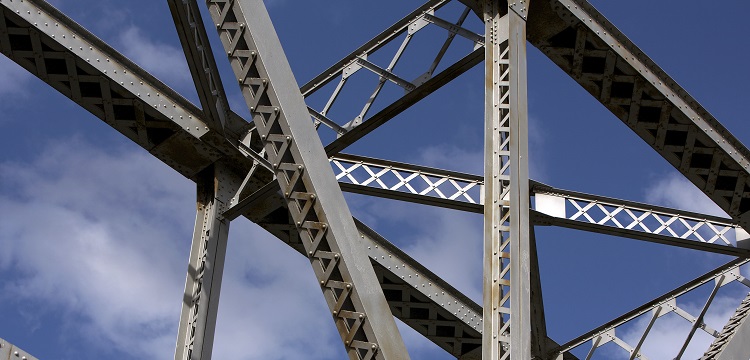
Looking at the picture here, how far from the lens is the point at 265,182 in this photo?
13977 mm

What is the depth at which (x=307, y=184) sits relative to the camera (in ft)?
29.2

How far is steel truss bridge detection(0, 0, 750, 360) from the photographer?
9031 millimetres

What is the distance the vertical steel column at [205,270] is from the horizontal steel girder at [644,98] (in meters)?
3.69

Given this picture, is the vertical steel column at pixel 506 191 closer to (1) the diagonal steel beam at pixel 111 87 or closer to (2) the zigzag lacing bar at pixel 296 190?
(2) the zigzag lacing bar at pixel 296 190

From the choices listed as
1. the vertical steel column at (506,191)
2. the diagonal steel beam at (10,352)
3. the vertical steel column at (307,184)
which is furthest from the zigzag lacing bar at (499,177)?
the diagonal steel beam at (10,352)

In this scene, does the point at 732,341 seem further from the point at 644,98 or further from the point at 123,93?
the point at 123,93

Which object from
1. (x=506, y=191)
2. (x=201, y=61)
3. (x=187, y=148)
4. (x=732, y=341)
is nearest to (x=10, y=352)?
(x=506, y=191)

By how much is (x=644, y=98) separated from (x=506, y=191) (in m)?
3.72

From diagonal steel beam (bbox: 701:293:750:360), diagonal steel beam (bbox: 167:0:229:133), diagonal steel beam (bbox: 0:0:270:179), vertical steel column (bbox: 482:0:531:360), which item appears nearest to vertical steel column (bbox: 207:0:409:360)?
vertical steel column (bbox: 482:0:531:360)

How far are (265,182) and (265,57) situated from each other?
4.69m

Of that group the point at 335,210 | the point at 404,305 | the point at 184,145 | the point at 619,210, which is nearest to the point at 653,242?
the point at 619,210

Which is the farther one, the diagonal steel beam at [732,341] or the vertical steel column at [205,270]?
the diagonal steel beam at [732,341]

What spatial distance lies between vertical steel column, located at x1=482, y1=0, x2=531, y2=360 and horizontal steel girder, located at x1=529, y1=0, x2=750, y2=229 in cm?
110

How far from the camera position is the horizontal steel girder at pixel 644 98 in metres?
13.1
